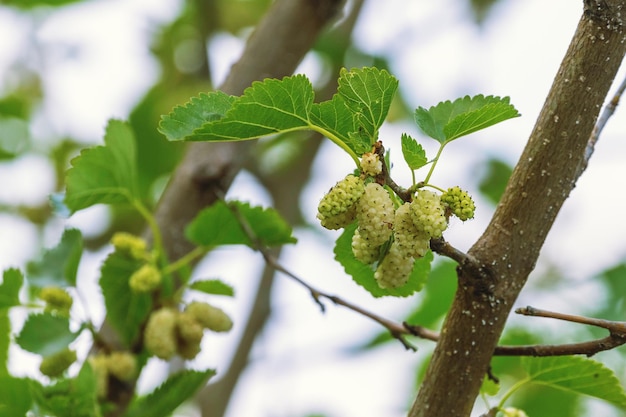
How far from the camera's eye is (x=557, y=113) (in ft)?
1.66

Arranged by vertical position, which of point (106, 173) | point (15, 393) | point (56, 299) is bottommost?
point (15, 393)

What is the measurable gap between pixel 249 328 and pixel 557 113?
96cm

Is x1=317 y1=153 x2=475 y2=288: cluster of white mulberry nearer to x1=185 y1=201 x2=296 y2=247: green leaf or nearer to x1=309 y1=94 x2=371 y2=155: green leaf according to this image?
x1=309 y1=94 x2=371 y2=155: green leaf

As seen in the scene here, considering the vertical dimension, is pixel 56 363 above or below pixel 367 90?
below

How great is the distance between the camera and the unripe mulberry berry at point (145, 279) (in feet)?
2.46

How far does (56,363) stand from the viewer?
2.46 feet

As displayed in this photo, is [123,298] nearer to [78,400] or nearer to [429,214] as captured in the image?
[78,400]

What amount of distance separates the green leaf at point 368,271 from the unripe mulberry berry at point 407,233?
12 centimetres

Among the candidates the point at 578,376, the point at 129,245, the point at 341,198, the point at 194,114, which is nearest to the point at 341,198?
the point at 341,198

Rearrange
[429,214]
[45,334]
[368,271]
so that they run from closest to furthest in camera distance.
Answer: [429,214], [368,271], [45,334]

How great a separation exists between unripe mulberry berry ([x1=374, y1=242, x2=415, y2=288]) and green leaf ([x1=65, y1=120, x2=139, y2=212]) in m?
0.33

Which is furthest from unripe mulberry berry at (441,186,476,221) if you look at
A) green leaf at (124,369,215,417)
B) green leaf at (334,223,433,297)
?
green leaf at (124,369,215,417)

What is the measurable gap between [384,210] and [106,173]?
377mm

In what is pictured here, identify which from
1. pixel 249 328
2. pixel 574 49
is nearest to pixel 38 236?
pixel 249 328
